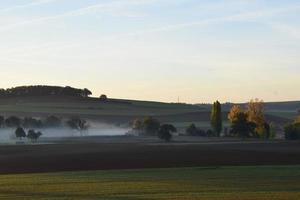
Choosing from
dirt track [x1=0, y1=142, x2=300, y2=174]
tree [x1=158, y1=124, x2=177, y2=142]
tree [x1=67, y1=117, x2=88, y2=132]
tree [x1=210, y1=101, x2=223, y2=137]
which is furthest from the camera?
tree [x1=67, y1=117, x2=88, y2=132]

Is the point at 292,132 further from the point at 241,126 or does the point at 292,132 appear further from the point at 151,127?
the point at 151,127

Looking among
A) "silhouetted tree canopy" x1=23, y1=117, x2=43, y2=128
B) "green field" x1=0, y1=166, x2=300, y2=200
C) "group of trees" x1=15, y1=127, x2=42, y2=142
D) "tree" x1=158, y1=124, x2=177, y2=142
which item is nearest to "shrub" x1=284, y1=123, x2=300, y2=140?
"tree" x1=158, y1=124, x2=177, y2=142

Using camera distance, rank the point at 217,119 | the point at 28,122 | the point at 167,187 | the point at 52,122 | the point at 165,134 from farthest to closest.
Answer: the point at 52,122 < the point at 28,122 < the point at 217,119 < the point at 165,134 < the point at 167,187

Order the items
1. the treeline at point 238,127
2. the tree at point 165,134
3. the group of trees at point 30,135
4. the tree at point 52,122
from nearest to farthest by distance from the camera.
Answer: the tree at point 165,134
the treeline at point 238,127
the group of trees at point 30,135
the tree at point 52,122

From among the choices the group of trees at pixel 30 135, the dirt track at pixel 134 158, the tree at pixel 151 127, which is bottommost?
the dirt track at pixel 134 158

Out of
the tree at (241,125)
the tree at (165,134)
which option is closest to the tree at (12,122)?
the tree at (165,134)

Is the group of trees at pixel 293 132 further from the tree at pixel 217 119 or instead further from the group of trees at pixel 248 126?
the tree at pixel 217 119

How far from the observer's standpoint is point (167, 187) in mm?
40000

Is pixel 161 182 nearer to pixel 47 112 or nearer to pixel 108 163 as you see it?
pixel 108 163

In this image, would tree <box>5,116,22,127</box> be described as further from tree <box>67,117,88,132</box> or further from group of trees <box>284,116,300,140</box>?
group of trees <box>284,116,300,140</box>

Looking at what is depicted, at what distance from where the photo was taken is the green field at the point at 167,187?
1367 inches

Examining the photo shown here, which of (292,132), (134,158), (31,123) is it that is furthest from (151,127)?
(134,158)

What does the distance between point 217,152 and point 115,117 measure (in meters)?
113

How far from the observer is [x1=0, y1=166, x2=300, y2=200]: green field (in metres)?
34.7
